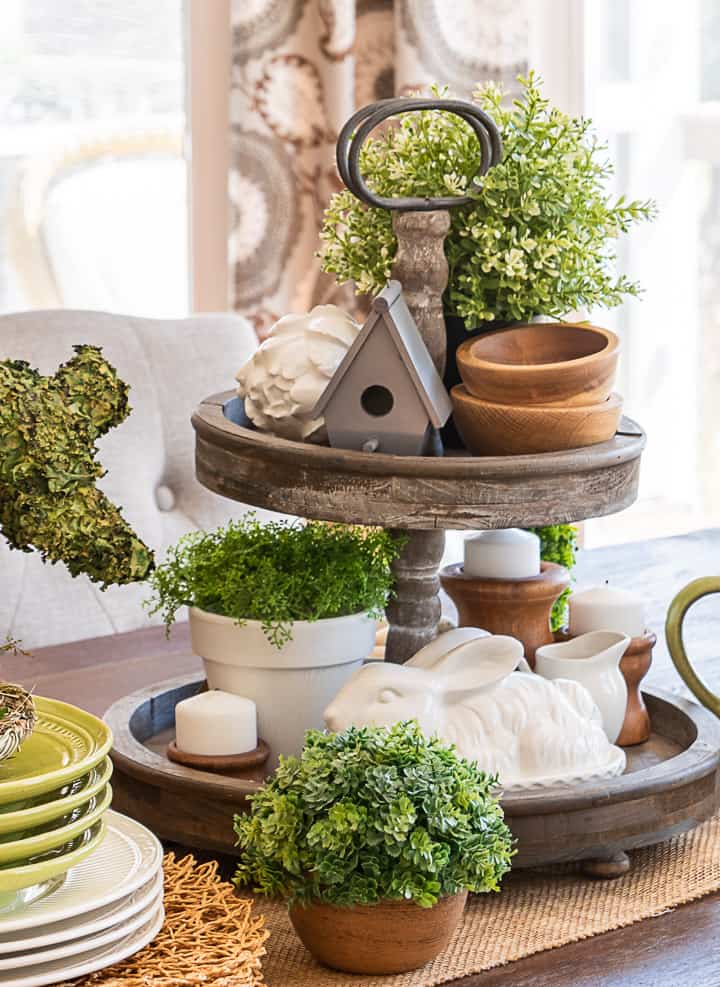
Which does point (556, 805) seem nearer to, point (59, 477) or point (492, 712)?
point (492, 712)

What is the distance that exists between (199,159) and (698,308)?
1.20 metres

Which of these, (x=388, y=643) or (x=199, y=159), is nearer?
(x=388, y=643)

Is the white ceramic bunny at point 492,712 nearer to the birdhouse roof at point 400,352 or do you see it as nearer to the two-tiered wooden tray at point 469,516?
the two-tiered wooden tray at point 469,516

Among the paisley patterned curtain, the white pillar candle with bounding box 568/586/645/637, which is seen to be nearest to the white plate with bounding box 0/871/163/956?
the white pillar candle with bounding box 568/586/645/637

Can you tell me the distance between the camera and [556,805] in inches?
35.9

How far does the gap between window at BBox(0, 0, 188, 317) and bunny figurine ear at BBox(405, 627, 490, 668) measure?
2.27 metres

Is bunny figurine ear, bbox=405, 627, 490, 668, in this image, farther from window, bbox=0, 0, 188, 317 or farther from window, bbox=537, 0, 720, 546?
window, bbox=537, 0, 720, 546

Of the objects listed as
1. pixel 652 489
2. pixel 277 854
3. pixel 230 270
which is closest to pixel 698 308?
pixel 652 489

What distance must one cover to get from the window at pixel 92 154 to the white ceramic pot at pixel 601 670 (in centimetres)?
225

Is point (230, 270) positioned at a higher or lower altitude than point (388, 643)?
higher

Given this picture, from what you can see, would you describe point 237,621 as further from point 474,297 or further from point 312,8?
point 312,8

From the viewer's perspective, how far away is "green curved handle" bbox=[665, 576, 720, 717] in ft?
3.52

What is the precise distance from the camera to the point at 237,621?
1.00 meters

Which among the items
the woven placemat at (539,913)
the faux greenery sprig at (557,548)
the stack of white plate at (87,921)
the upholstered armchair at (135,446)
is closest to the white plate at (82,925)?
the stack of white plate at (87,921)
